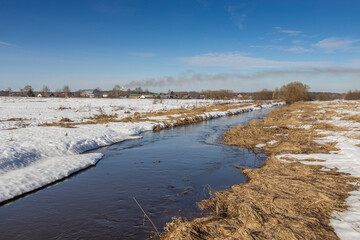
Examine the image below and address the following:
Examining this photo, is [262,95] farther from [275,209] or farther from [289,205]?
[275,209]

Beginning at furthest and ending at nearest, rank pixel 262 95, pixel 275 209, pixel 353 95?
pixel 262 95 → pixel 353 95 → pixel 275 209

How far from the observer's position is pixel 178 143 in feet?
53.6

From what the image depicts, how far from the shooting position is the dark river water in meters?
5.79

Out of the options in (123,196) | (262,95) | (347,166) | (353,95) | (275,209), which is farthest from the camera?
(262,95)

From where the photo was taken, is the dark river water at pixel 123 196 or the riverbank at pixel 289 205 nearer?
the riverbank at pixel 289 205

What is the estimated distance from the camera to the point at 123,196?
7645mm

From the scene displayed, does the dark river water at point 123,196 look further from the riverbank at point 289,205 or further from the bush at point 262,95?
the bush at point 262,95

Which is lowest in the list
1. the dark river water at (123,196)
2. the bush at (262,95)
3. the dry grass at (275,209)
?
the dark river water at (123,196)

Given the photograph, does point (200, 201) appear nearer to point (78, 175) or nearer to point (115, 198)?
point (115, 198)

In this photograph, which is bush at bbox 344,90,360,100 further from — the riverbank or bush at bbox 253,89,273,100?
the riverbank

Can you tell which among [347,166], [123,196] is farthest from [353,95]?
[123,196]

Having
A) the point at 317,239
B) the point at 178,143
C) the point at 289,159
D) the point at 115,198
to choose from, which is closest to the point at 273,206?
the point at 317,239

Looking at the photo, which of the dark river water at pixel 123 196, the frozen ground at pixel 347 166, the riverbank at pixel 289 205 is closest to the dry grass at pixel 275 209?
the riverbank at pixel 289 205

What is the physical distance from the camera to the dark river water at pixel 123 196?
5793 millimetres
